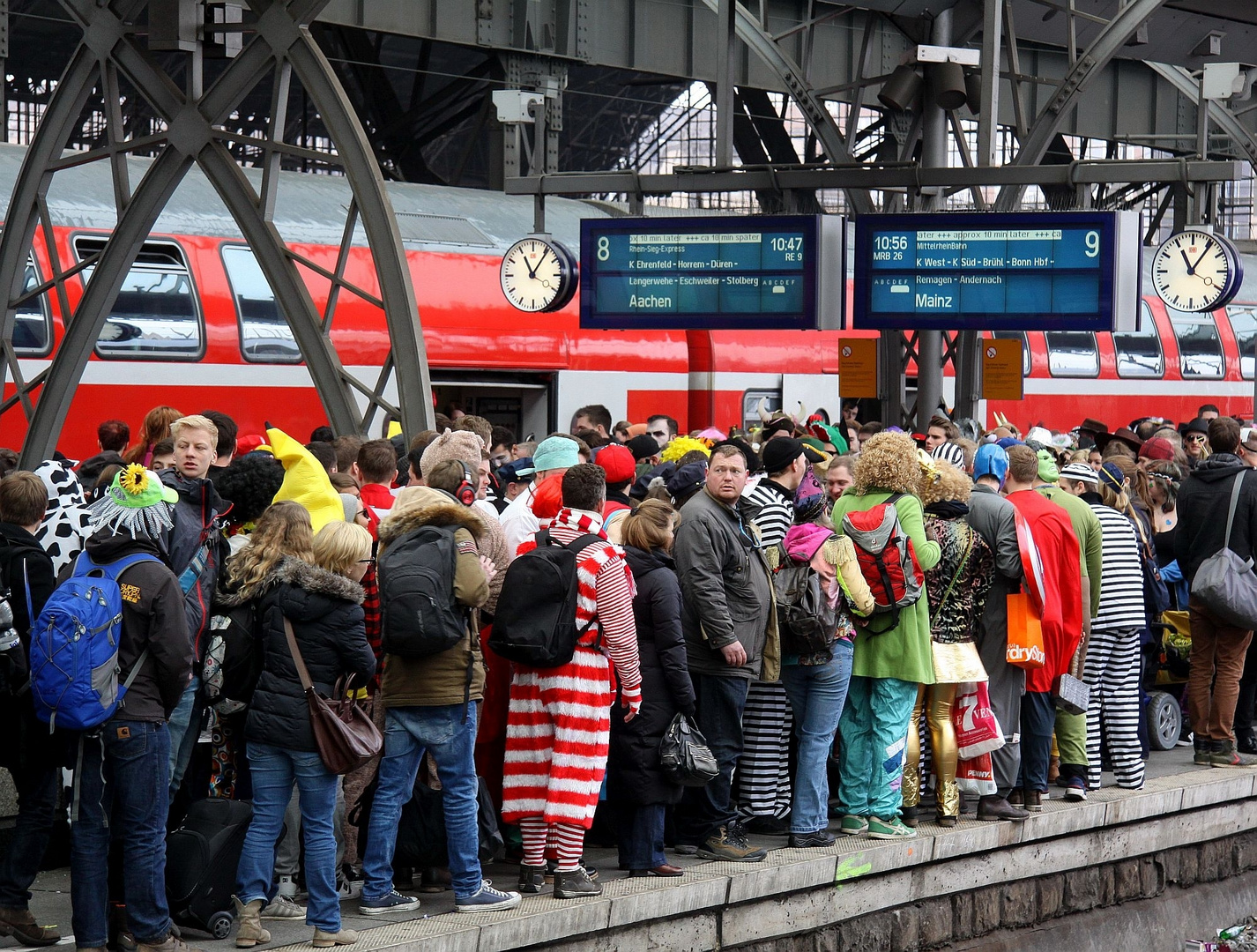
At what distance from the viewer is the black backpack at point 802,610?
7.17 m

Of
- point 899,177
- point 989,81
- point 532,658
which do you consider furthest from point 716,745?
point 989,81

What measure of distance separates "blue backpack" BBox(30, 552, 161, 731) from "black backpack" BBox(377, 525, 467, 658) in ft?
3.28

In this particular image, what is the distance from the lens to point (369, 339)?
1552 cm

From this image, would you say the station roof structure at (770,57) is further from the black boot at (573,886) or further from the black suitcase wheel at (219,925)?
the black suitcase wheel at (219,925)

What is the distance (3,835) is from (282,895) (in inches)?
44.4

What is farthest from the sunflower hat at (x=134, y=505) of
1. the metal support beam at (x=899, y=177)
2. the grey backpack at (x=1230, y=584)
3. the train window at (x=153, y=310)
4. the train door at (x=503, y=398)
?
the train door at (x=503, y=398)

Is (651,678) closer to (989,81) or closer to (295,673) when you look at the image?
(295,673)

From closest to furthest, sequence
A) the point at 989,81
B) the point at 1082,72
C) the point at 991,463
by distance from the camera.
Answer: the point at 991,463 < the point at 989,81 < the point at 1082,72

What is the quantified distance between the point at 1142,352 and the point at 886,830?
18.0 meters

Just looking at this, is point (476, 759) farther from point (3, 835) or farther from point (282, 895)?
point (3, 835)

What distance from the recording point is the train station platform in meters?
6.20

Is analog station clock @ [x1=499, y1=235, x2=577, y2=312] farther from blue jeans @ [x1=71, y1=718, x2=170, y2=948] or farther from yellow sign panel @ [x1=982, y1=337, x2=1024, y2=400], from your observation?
blue jeans @ [x1=71, y1=718, x2=170, y2=948]

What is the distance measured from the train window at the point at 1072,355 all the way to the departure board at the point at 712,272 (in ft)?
36.5

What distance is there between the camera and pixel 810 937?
7398mm
